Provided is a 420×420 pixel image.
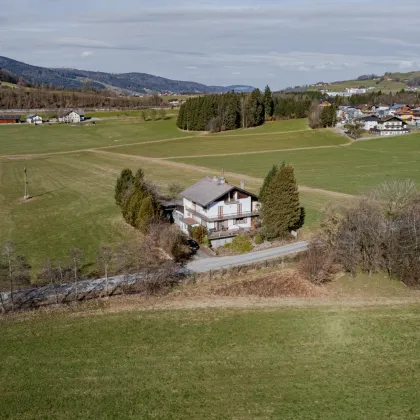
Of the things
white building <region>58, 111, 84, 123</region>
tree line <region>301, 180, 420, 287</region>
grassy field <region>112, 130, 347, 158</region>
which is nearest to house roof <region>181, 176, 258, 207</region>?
tree line <region>301, 180, 420, 287</region>

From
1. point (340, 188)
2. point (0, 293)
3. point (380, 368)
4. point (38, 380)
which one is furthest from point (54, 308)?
point (340, 188)

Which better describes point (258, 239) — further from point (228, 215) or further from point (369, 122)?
point (369, 122)

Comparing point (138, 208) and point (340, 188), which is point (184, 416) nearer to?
point (138, 208)

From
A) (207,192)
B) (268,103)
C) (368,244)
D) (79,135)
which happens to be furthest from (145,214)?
(268,103)

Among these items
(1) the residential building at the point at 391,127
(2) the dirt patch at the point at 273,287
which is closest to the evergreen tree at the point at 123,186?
(2) the dirt patch at the point at 273,287

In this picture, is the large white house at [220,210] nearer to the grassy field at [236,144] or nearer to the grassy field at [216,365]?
the grassy field at [216,365]

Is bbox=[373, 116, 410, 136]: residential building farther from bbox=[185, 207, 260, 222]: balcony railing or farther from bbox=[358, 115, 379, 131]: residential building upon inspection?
bbox=[185, 207, 260, 222]: balcony railing
